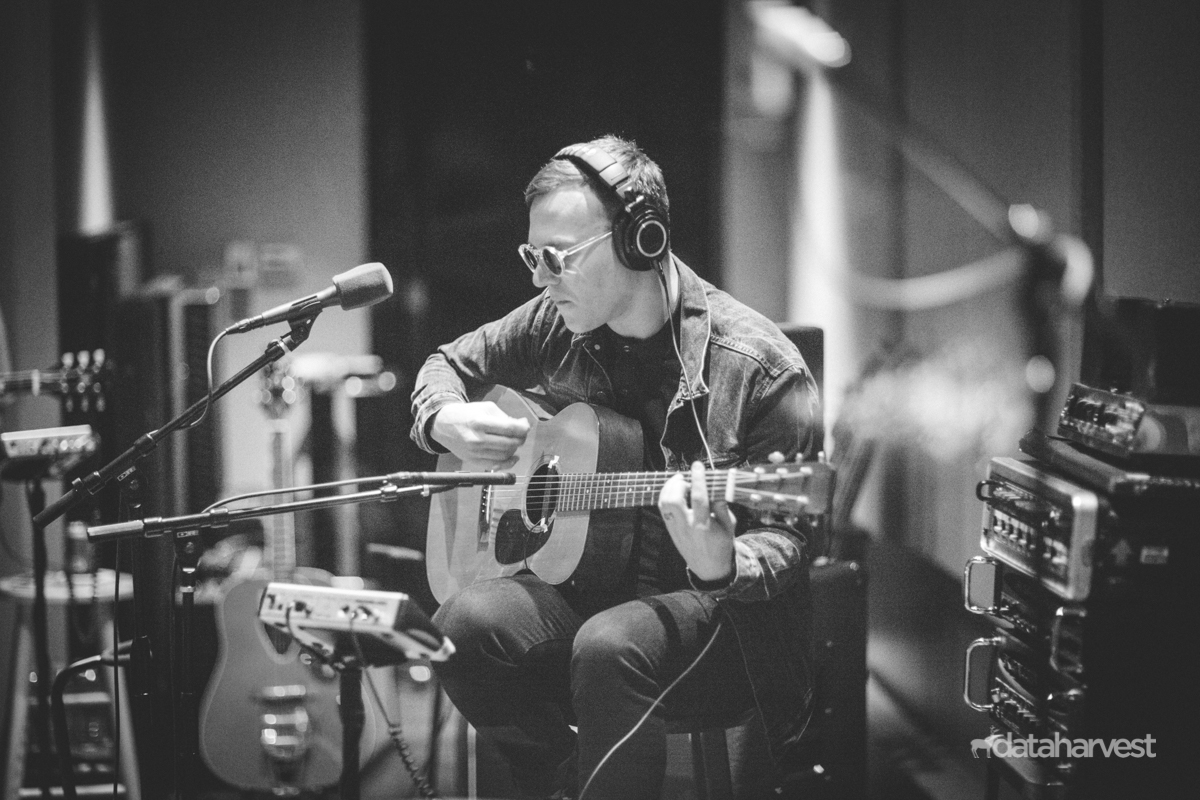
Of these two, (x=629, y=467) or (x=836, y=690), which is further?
(x=836, y=690)

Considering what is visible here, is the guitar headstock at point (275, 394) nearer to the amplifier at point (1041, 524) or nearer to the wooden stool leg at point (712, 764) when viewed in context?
the wooden stool leg at point (712, 764)

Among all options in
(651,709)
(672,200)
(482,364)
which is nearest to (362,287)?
(482,364)

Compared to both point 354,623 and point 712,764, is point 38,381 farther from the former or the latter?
point 712,764

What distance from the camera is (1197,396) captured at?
1987 mm

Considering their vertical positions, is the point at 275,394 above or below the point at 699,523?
above

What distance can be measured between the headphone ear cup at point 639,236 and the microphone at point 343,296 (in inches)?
19.8

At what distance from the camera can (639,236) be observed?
7.36 feet

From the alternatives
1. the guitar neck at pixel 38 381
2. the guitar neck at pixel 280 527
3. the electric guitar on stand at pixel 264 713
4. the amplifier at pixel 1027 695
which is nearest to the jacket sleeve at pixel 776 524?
the amplifier at pixel 1027 695

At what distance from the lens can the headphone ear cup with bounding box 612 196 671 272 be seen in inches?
88.5

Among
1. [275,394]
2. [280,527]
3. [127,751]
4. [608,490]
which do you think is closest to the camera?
[608,490]

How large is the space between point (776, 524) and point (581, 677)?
499 millimetres

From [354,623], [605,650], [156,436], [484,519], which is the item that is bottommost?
[605,650]

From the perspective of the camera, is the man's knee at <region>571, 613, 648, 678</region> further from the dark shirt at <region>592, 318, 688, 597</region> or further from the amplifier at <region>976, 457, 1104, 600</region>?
the amplifier at <region>976, 457, 1104, 600</region>

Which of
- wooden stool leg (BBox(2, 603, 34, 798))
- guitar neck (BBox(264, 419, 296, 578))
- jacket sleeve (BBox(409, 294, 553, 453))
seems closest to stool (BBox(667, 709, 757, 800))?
jacket sleeve (BBox(409, 294, 553, 453))
